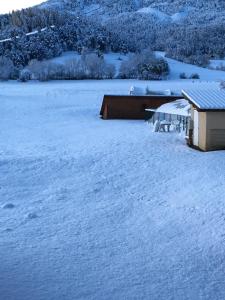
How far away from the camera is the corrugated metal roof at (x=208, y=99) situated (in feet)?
49.0

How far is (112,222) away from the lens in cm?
837

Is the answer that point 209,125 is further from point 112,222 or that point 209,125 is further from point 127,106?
point 127,106

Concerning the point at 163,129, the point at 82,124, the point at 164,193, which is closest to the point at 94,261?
the point at 164,193

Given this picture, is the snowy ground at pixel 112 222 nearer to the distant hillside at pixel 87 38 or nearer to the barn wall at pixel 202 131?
the barn wall at pixel 202 131

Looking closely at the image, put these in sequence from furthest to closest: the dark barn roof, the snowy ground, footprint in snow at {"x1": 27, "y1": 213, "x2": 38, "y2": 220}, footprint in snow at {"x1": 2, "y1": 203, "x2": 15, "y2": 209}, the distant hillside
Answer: the distant hillside → the dark barn roof → footprint in snow at {"x1": 2, "y1": 203, "x2": 15, "y2": 209} → footprint in snow at {"x1": 27, "y1": 213, "x2": 38, "y2": 220} → the snowy ground

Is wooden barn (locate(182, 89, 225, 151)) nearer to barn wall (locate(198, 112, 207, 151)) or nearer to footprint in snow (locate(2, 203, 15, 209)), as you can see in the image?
barn wall (locate(198, 112, 207, 151))

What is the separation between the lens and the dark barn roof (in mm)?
28031

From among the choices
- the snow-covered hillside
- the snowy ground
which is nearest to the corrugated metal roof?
the snowy ground

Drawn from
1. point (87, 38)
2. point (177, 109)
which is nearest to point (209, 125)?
point (177, 109)

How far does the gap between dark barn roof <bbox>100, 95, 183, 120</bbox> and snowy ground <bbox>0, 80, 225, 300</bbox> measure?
11474mm

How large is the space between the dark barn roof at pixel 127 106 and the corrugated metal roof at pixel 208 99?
1081cm

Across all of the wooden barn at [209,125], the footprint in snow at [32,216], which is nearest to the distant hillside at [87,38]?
the wooden barn at [209,125]

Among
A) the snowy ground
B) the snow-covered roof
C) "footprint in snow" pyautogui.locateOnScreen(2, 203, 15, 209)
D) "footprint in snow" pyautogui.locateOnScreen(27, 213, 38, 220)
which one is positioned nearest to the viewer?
the snowy ground

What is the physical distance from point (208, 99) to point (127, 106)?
12.6m
